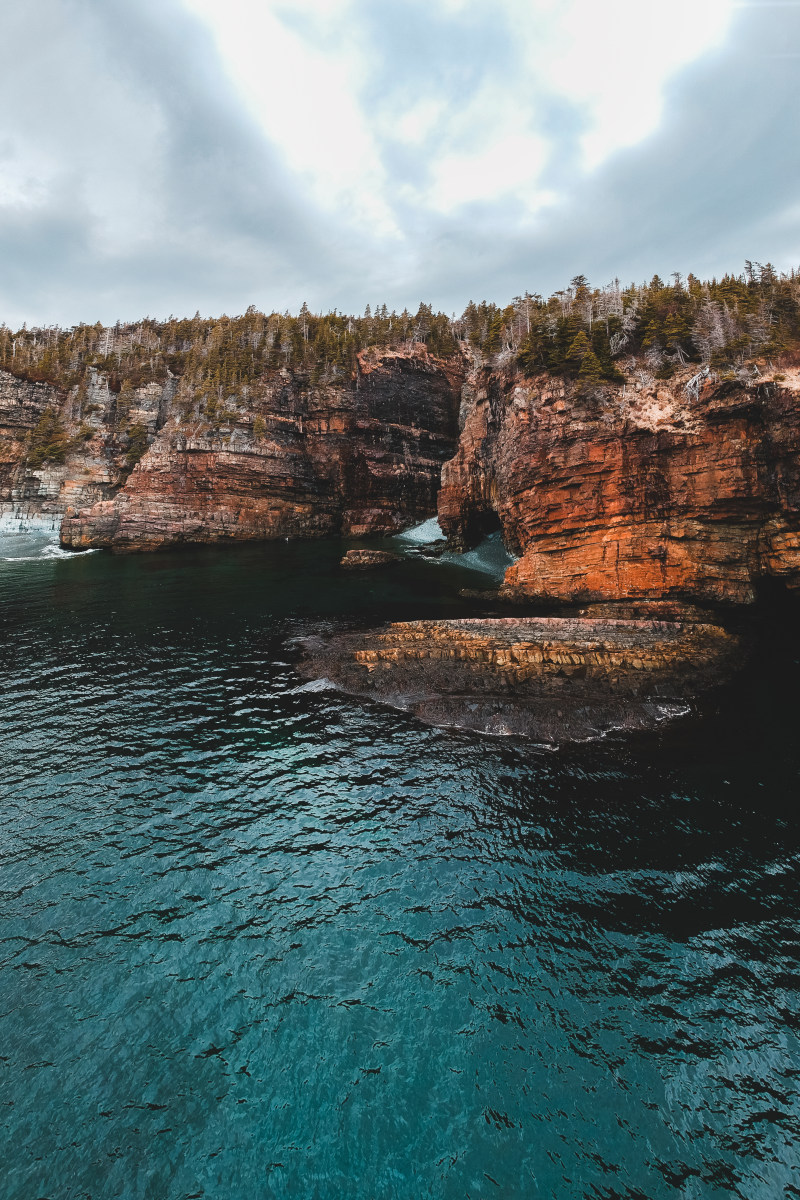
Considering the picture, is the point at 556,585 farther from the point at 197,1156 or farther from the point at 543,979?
the point at 197,1156

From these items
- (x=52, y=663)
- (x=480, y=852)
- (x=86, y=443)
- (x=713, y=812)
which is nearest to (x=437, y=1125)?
(x=480, y=852)

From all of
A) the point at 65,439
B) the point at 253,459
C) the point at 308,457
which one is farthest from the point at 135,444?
the point at 308,457

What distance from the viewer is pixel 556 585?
36.0 metres

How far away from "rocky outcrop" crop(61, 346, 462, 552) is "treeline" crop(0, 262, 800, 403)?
4966 millimetres

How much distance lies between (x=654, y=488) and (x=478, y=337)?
6353cm

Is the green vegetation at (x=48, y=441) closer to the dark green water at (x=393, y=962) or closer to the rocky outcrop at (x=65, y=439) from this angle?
the rocky outcrop at (x=65, y=439)

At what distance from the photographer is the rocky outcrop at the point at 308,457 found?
73.6m

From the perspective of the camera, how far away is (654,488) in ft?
105

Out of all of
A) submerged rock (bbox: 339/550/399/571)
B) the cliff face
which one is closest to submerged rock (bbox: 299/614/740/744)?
the cliff face

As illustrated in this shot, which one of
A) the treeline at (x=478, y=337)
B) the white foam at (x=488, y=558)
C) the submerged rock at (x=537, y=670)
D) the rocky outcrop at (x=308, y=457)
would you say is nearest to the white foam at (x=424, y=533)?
the rocky outcrop at (x=308, y=457)

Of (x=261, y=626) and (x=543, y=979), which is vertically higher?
(x=261, y=626)

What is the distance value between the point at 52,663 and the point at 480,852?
24.4m

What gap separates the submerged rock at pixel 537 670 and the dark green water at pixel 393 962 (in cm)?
178

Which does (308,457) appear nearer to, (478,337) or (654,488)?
(478,337)
